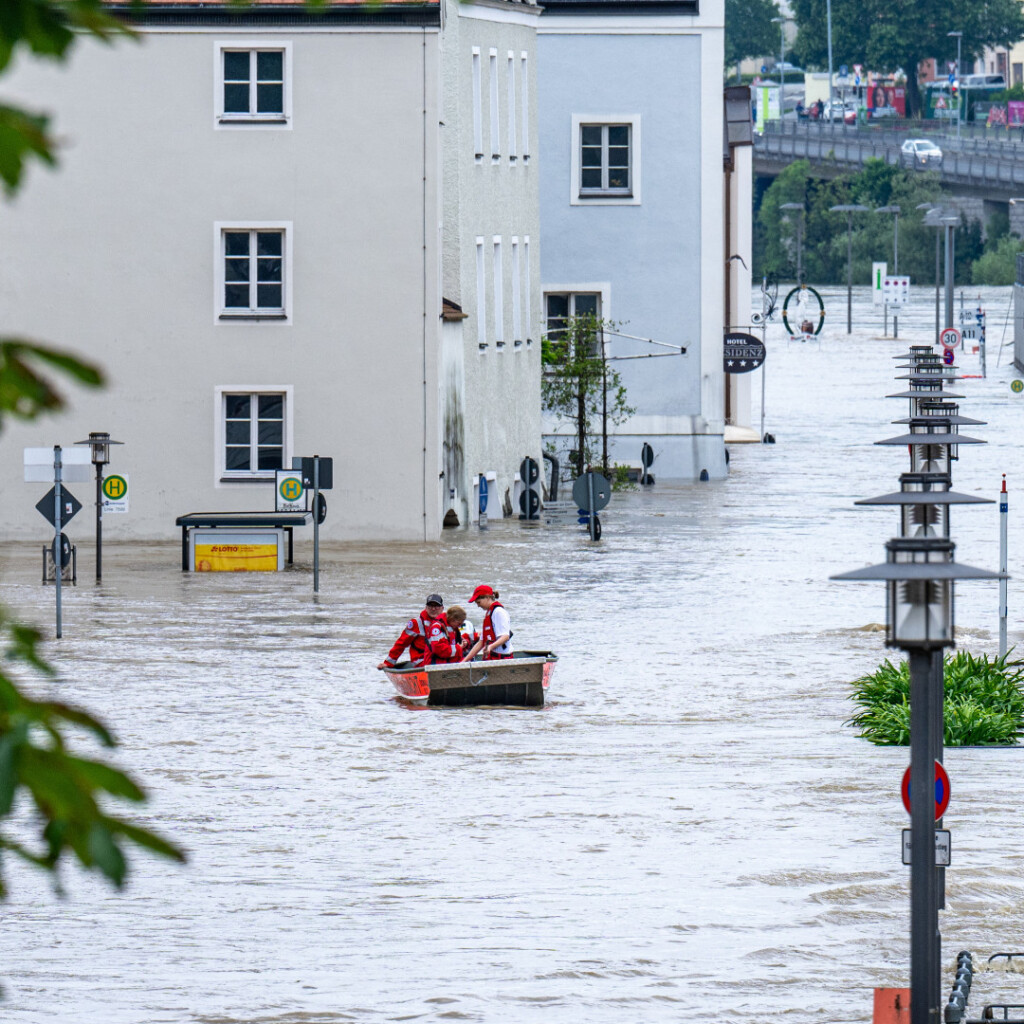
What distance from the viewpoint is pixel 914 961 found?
987 cm

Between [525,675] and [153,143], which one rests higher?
[153,143]

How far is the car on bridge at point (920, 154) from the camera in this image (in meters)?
155

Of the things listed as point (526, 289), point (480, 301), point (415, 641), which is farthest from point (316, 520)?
point (526, 289)

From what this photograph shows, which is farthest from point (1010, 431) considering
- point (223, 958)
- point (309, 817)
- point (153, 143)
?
point (223, 958)

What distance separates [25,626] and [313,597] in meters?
32.1

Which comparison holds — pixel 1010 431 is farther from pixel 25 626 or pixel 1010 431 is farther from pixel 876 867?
pixel 25 626

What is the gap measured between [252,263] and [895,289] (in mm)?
65215

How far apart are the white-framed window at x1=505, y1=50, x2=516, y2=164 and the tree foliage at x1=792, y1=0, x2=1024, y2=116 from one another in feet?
430

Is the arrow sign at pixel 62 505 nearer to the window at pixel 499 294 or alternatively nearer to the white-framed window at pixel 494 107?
the window at pixel 499 294

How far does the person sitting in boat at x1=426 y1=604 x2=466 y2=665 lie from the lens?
24.9 meters

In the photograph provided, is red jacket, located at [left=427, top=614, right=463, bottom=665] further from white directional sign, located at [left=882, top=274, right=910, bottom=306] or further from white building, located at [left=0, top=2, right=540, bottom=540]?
white directional sign, located at [left=882, top=274, right=910, bottom=306]

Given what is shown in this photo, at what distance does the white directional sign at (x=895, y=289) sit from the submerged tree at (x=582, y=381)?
1878 inches

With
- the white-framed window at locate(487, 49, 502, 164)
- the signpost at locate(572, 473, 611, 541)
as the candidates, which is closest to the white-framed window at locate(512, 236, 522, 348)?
the white-framed window at locate(487, 49, 502, 164)

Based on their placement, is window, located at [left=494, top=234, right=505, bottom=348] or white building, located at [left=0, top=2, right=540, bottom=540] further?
window, located at [left=494, top=234, right=505, bottom=348]
